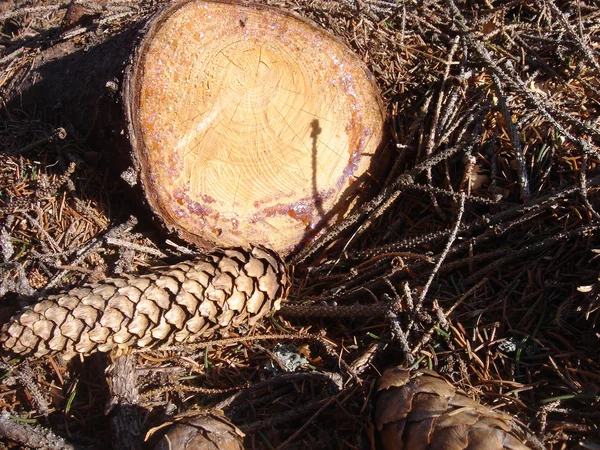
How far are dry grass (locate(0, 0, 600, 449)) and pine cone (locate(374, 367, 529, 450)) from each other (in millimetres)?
122

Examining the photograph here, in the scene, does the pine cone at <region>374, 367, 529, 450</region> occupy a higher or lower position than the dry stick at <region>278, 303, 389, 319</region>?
higher

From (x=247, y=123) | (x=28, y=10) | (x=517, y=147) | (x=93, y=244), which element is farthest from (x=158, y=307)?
(x=28, y=10)

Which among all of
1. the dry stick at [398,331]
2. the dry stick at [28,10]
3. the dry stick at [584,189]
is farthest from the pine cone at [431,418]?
the dry stick at [28,10]

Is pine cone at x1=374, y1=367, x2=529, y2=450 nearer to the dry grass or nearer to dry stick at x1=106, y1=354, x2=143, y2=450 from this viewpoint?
the dry grass

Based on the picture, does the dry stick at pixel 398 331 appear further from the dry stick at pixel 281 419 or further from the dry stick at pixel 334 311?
the dry stick at pixel 281 419

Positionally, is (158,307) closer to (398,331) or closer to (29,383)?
(29,383)

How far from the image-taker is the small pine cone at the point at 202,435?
4.66ft

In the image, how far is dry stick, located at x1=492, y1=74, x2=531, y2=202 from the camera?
1.99 meters

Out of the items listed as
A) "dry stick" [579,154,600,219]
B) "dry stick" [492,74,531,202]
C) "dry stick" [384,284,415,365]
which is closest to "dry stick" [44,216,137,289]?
"dry stick" [384,284,415,365]

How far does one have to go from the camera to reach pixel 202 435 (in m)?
1.45

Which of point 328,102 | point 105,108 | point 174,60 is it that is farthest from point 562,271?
point 105,108

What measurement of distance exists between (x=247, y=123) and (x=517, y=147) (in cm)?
110

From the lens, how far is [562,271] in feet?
6.19

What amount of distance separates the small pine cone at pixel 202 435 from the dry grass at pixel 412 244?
18 centimetres
